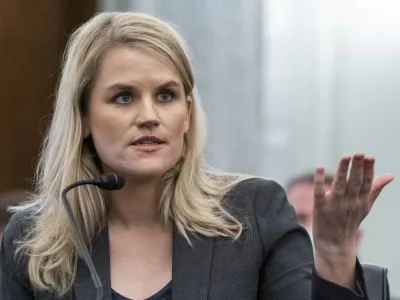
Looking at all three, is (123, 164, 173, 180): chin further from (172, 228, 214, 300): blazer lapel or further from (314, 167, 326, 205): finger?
(314, 167, 326, 205): finger

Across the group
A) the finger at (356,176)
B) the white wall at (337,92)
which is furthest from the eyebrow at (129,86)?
the white wall at (337,92)

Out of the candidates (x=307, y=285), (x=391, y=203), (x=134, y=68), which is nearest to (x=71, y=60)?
(x=134, y=68)

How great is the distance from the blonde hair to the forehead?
0.02 meters

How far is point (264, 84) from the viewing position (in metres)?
4.27

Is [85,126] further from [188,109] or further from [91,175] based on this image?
[188,109]

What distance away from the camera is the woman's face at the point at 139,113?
207cm

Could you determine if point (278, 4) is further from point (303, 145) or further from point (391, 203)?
point (391, 203)

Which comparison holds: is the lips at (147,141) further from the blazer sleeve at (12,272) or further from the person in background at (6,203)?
the person in background at (6,203)

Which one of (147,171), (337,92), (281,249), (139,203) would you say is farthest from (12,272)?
(337,92)

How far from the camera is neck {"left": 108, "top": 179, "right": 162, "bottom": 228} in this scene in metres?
2.23

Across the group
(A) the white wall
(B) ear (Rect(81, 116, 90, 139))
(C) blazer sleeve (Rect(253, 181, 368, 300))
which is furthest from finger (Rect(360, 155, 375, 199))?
(A) the white wall

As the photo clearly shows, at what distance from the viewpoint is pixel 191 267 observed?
6.97 ft

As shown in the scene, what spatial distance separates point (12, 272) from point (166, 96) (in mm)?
591

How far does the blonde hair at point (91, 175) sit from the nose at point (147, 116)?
5.2 inches
